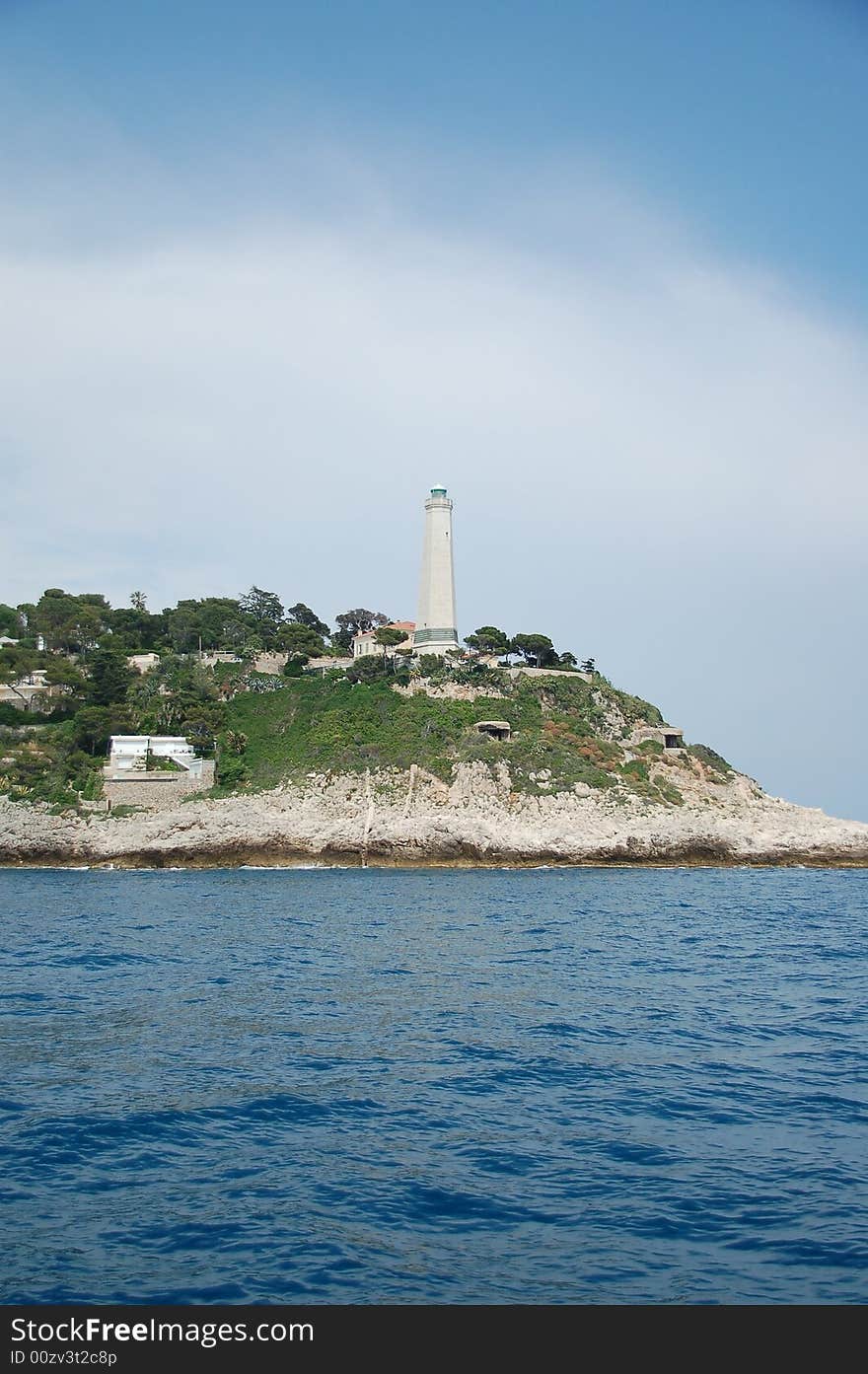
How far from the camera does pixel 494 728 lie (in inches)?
2450

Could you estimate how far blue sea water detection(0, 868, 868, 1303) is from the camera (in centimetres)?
902

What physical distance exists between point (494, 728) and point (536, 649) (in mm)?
16333

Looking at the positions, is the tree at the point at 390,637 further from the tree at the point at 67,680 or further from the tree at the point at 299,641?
the tree at the point at 67,680

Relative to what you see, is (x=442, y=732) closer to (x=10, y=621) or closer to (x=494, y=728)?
(x=494, y=728)

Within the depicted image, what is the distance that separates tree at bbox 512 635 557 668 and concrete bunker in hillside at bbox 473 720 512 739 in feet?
49.6

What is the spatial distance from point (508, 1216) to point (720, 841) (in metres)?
47.8

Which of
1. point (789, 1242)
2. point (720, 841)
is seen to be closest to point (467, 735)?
point (720, 841)

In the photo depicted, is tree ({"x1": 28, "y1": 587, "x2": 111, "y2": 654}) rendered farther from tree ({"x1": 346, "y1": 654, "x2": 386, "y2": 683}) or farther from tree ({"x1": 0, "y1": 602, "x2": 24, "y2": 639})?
tree ({"x1": 346, "y1": 654, "x2": 386, "y2": 683})

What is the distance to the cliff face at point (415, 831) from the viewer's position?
52.5 metres

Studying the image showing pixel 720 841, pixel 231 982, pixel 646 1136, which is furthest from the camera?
pixel 720 841

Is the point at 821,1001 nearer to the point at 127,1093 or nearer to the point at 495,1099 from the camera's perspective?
the point at 495,1099

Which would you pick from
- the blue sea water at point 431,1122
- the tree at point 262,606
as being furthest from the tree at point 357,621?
the blue sea water at point 431,1122

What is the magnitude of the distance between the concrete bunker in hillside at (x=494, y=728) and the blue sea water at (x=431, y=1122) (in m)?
35.2

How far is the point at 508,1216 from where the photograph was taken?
10055 millimetres
